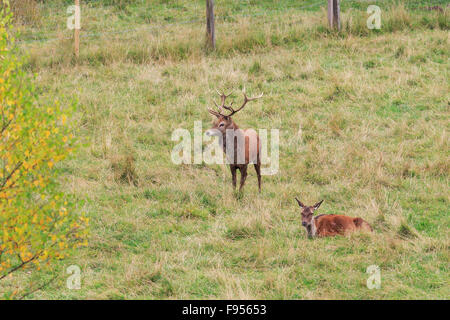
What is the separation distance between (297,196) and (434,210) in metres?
1.80

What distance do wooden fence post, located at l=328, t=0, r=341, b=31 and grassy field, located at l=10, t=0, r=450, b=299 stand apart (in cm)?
24

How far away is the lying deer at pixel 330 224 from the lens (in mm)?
7746

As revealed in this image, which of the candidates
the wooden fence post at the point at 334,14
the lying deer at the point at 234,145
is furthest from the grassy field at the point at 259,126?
the lying deer at the point at 234,145

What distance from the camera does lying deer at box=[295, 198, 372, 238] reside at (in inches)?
305

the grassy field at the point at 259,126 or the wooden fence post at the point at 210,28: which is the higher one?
the wooden fence post at the point at 210,28

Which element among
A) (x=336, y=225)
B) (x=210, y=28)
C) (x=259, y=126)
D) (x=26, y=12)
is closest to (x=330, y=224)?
(x=336, y=225)

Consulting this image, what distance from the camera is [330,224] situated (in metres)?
7.86

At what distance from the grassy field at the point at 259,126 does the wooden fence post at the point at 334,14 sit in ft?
0.80

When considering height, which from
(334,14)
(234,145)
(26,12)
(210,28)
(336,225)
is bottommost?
(336,225)

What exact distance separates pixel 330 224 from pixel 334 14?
9.58 m

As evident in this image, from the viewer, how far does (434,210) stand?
8562 mm

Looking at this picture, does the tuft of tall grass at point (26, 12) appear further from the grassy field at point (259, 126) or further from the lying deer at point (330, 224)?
the lying deer at point (330, 224)

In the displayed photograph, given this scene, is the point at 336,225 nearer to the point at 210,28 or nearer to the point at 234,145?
the point at 234,145
